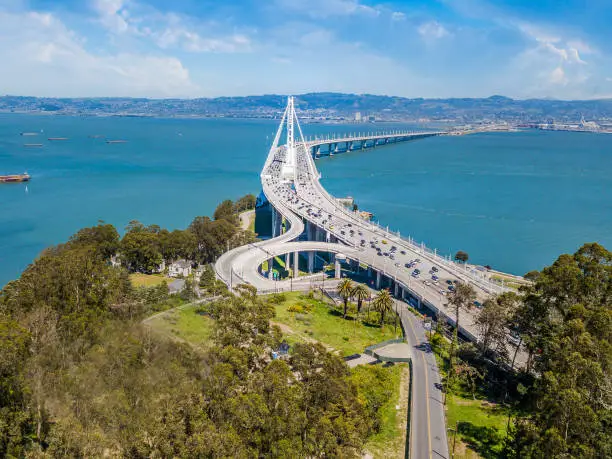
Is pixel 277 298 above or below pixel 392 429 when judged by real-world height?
above

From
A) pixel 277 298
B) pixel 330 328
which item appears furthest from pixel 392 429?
pixel 277 298

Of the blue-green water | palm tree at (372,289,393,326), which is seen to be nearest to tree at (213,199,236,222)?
the blue-green water

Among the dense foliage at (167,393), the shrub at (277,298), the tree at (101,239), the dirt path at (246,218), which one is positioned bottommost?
the dirt path at (246,218)

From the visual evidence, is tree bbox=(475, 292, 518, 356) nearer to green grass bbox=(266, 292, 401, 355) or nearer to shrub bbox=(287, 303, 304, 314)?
green grass bbox=(266, 292, 401, 355)

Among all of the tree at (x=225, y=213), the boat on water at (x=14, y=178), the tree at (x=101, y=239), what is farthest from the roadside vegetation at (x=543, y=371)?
the boat on water at (x=14, y=178)

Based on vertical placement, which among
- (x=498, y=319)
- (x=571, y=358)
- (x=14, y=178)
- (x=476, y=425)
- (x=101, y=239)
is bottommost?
(x=476, y=425)

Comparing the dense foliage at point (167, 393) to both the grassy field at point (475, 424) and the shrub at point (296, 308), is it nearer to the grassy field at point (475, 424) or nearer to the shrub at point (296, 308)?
the grassy field at point (475, 424)

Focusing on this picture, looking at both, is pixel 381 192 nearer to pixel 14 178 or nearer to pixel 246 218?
pixel 246 218
